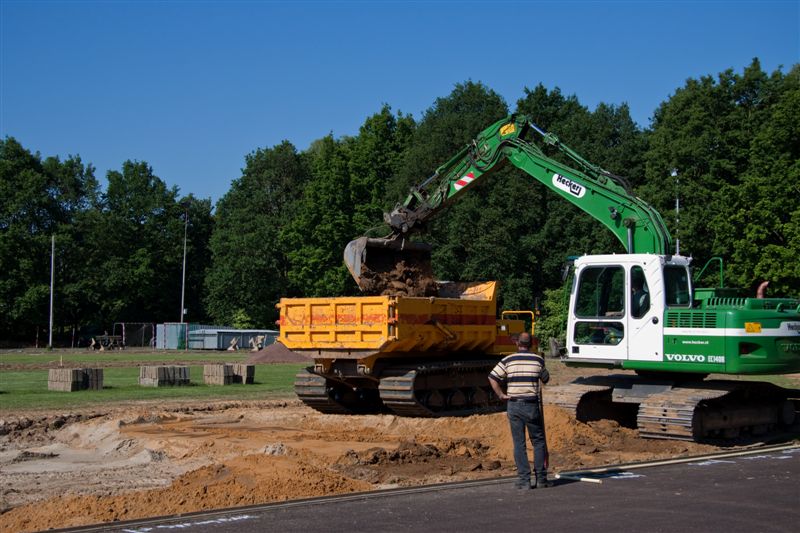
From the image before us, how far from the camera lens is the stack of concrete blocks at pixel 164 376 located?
27.2m

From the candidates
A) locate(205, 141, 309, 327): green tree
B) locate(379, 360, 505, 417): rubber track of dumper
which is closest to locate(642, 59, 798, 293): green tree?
locate(379, 360, 505, 417): rubber track of dumper

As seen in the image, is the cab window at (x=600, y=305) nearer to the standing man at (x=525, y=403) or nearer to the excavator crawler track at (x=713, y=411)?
the excavator crawler track at (x=713, y=411)

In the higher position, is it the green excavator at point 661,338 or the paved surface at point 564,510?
the green excavator at point 661,338

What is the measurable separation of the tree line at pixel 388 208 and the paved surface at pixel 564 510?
3234 cm

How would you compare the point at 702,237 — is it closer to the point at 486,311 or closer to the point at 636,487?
the point at 486,311

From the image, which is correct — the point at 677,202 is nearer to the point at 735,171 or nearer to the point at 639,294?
the point at 735,171

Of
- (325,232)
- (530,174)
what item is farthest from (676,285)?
(325,232)

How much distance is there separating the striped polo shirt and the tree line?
31740 millimetres

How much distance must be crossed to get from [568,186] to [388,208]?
45.5 metres

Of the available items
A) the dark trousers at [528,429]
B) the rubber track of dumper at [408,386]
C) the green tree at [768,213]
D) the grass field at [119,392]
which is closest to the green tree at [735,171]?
the green tree at [768,213]

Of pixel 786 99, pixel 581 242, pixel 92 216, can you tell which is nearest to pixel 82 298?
pixel 92 216

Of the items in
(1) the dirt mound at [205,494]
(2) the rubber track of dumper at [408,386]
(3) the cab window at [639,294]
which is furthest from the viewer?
(2) the rubber track of dumper at [408,386]

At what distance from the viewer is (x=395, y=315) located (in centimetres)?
1702

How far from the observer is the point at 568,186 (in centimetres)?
1800
